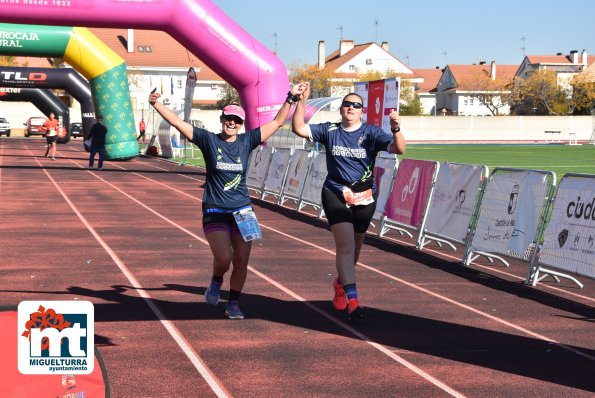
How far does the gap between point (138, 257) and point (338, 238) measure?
4459 millimetres

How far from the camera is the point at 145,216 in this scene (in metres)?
18.4

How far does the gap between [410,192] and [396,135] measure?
651cm

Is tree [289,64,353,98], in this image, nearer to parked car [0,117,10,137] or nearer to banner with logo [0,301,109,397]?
parked car [0,117,10,137]

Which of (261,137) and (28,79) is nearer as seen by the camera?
(261,137)

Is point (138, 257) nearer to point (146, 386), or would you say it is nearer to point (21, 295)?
point (21, 295)

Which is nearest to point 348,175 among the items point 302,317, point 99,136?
point 302,317

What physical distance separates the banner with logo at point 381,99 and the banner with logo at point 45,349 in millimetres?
14859

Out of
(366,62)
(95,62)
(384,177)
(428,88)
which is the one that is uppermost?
(366,62)

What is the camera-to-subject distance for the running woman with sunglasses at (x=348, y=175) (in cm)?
881

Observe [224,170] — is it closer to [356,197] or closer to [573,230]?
[356,197]

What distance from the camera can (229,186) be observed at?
28.0 ft

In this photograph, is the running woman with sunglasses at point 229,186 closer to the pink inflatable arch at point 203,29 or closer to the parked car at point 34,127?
the pink inflatable arch at point 203,29

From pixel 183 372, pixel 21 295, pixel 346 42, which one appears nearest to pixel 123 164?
pixel 21 295

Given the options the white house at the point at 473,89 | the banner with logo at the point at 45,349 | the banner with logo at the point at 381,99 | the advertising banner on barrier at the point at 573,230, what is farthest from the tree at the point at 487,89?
the banner with logo at the point at 45,349
